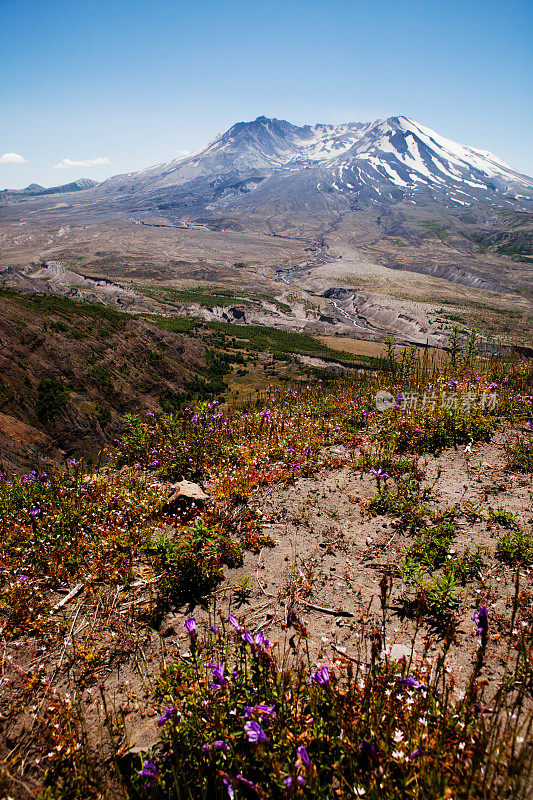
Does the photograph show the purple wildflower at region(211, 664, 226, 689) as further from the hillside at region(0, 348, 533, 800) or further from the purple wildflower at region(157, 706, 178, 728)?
the purple wildflower at region(157, 706, 178, 728)

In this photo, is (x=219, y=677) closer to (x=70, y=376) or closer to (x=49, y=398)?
(x=49, y=398)

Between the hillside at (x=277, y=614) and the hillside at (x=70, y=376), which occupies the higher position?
the hillside at (x=277, y=614)

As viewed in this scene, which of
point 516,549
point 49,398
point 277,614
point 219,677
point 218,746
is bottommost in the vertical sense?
point 49,398

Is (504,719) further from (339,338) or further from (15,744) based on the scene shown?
(339,338)

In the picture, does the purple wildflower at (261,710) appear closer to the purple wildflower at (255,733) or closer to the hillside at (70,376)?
the purple wildflower at (255,733)

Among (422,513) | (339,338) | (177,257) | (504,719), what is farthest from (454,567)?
(177,257)

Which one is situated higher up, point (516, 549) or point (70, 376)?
point (516, 549)

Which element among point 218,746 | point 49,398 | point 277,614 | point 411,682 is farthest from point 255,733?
point 49,398

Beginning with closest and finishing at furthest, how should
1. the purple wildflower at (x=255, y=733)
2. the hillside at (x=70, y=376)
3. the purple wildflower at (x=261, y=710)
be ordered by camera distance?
the purple wildflower at (x=255, y=733), the purple wildflower at (x=261, y=710), the hillside at (x=70, y=376)

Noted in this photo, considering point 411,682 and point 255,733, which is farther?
point 411,682

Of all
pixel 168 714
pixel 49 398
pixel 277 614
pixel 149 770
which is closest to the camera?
→ pixel 149 770

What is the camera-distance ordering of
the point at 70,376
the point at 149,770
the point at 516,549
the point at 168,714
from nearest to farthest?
the point at 149,770, the point at 168,714, the point at 516,549, the point at 70,376

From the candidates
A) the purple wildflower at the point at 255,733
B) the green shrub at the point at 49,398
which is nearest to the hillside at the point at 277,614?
the purple wildflower at the point at 255,733
